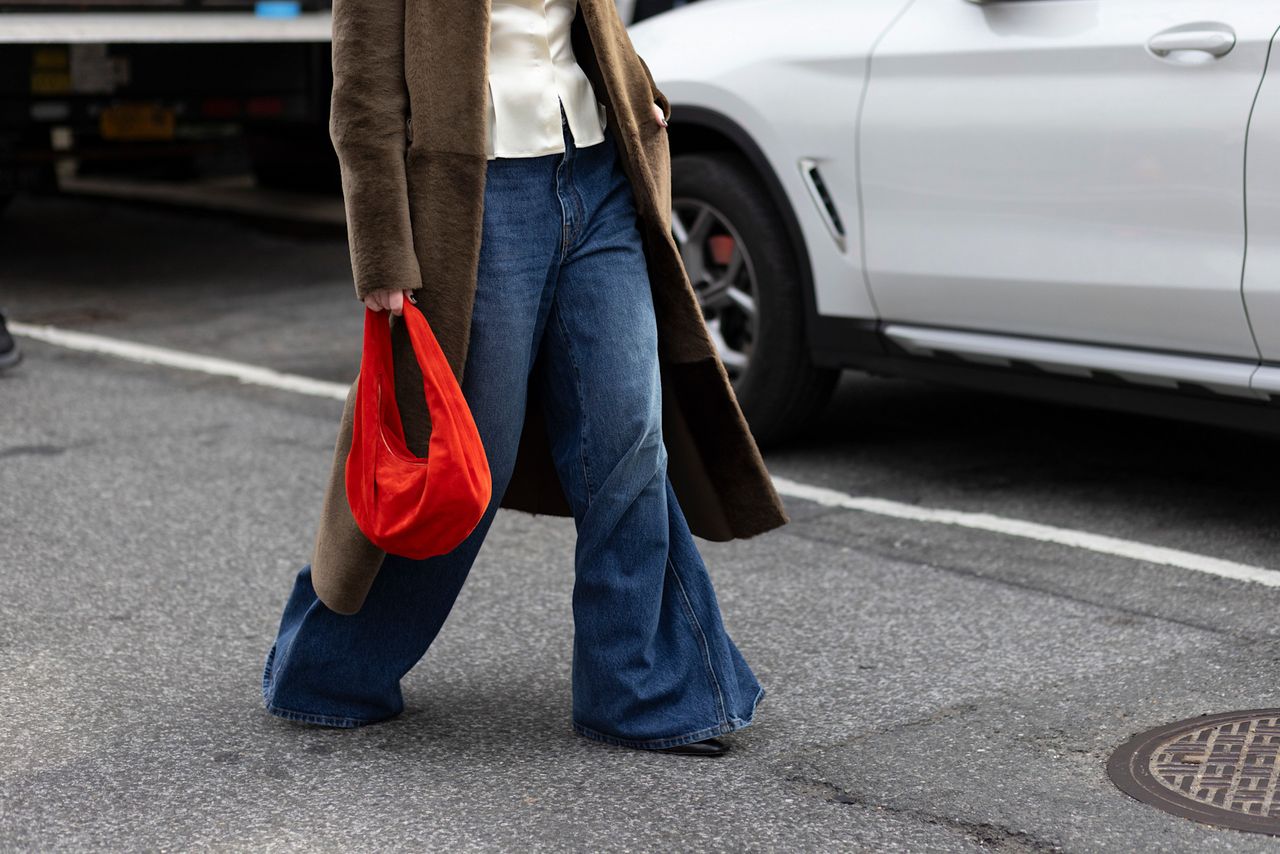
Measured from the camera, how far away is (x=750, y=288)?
5.79 m

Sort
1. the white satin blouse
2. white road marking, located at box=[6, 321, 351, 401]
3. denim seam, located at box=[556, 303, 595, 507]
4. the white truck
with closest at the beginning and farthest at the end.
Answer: the white satin blouse → denim seam, located at box=[556, 303, 595, 507] → white road marking, located at box=[6, 321, 351, 401] → the white truck

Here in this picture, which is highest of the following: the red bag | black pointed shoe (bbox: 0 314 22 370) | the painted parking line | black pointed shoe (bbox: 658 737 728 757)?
the red bag

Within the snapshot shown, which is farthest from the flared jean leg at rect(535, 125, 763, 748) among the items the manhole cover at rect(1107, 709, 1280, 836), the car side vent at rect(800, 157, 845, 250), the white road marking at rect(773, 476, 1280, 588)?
the car side vent at rect(800, 157, 845, 250)

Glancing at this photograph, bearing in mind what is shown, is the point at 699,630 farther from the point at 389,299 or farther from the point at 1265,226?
the point at 1265,226

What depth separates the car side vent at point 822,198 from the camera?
5434mm

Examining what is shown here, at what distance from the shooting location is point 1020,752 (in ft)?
11.4

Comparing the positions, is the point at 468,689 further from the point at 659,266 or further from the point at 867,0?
the point at 867,0

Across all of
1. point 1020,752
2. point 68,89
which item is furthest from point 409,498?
point 68,89

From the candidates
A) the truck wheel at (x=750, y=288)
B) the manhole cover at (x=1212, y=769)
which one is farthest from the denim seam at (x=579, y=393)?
the truck wheel at (x=750, y=288)

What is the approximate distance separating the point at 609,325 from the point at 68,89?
786cm

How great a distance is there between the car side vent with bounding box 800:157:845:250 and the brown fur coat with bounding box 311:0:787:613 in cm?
200

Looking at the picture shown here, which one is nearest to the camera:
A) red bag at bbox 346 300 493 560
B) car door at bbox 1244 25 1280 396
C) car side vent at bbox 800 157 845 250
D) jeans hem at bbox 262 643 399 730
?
red bag at bbox 346 300 493 560

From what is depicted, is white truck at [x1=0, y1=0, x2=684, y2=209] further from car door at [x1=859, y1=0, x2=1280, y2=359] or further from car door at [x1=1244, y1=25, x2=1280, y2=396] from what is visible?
car door at [x1=1244, y1=25, x2=1280, y2=396]

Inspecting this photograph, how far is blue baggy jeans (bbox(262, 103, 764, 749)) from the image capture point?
10.9ft
